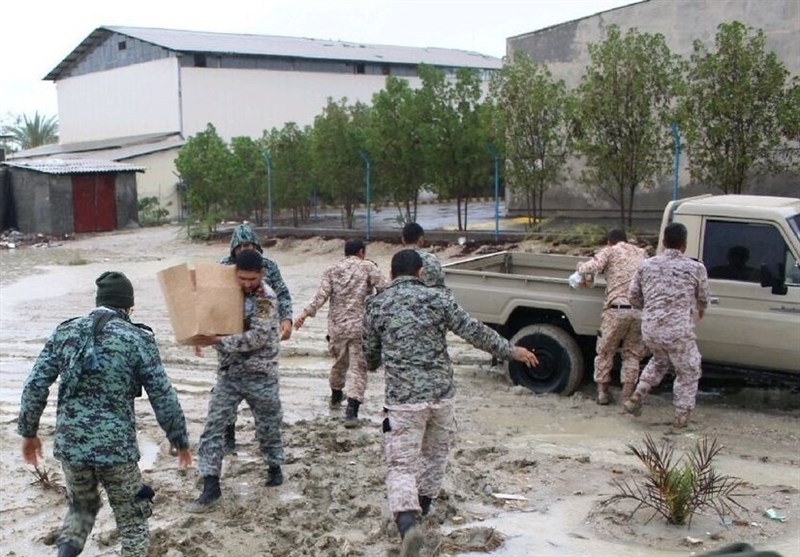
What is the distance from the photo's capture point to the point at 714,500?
6.11 meters

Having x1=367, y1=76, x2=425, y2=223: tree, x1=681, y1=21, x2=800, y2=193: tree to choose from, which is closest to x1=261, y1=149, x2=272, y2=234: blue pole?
x1=367, y1=76, x2=425, y2=223: tree

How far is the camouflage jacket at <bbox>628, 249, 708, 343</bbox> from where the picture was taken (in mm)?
7598

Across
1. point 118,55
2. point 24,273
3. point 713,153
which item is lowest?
point 24,273

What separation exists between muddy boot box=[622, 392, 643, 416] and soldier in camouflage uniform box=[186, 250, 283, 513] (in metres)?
3.24

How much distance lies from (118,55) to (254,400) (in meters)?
40.5

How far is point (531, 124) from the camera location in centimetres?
1852

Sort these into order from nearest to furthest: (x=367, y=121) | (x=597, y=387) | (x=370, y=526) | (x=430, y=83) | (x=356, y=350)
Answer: (x=370, y=526) < (x=356, y=350) < (x=597, y=387) < (x=430, y=83) < (x=367, y=121)

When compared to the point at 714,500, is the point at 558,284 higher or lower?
higher

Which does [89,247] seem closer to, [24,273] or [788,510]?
[24,273]

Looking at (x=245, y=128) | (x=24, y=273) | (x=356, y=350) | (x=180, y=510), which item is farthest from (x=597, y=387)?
(x=245, y=128)

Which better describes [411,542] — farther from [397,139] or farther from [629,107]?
[397,139]

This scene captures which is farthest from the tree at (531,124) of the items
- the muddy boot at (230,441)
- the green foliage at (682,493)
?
the green foliage at (682,493)

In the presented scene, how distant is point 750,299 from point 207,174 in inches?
821

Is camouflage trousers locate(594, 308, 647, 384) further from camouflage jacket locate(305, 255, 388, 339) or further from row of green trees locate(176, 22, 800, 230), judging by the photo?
row of green trees locate(176, 22, 800, 230)
